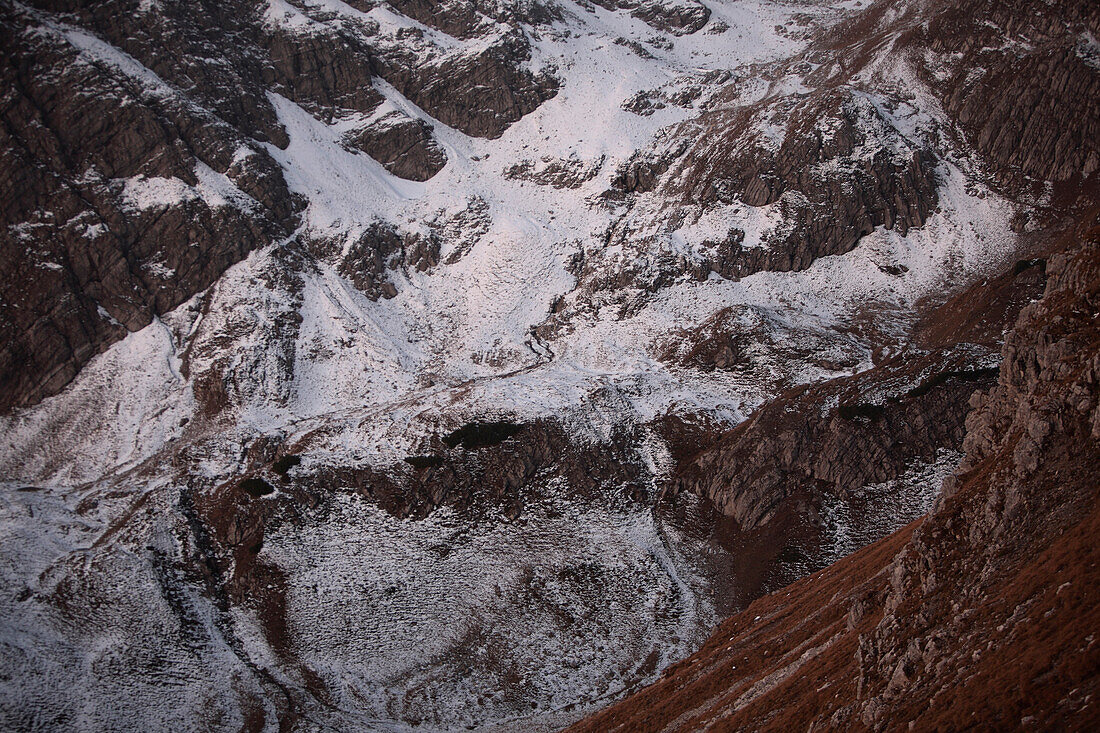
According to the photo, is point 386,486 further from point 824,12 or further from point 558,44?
point 824,12

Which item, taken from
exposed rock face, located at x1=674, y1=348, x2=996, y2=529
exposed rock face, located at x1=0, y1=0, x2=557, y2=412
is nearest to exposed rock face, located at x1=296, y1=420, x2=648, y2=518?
exposed rock face, located at x1=674, y1=348, x2=996, y2=529

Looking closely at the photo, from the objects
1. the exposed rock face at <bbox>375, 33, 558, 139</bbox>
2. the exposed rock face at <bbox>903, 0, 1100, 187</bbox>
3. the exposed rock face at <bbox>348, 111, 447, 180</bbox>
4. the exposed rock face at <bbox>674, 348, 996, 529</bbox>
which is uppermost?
the exposed rock face at <bbox>903, 0, 1100, 187</bbox>

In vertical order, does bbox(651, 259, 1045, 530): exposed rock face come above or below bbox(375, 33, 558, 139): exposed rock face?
below

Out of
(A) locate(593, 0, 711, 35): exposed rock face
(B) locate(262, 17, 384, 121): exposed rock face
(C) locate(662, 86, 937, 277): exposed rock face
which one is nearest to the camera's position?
(C) locate(662, 86, 937, 277): exposed rock face

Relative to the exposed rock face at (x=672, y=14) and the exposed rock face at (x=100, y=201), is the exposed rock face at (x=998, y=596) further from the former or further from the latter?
the exposed rock face at (x=672, y=14)

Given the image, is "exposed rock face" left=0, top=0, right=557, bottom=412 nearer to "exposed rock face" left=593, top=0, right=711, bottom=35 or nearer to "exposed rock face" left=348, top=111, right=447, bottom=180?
"exposed rock face" left=348, top=111, right=447, bottom=180

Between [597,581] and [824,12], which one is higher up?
[824,12]

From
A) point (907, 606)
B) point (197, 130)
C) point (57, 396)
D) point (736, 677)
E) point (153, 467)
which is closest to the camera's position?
point (907, 606)

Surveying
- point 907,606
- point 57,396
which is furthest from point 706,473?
point 57,396
